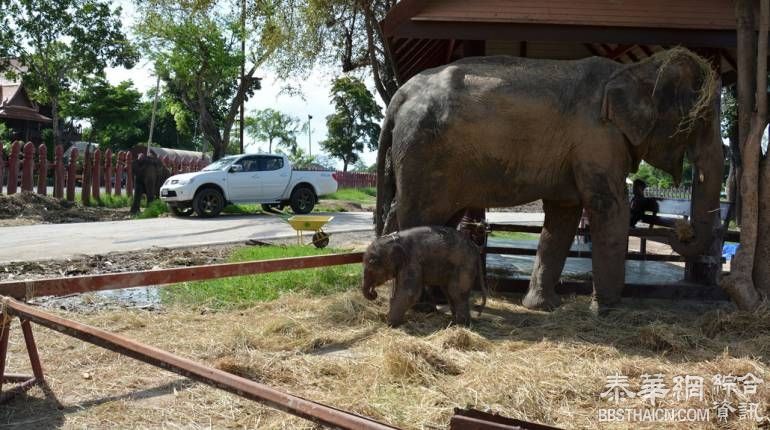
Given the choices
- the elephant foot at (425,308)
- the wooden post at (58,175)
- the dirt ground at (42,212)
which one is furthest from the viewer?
the wooden post at (58,175)

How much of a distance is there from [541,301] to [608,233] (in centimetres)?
113

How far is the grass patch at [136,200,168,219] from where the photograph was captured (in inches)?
736

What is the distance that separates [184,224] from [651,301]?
11.8 m

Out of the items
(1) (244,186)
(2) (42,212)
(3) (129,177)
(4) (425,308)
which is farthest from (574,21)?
(3) (129,177)

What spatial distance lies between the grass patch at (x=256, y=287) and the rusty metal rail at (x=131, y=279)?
4.34 ft

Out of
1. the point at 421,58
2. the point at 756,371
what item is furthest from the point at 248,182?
the point at 756,371

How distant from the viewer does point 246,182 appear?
64.0ft

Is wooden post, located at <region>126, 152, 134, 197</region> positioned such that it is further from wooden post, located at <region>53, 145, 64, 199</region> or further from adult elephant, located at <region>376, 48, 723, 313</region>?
adult elephant, located at <region>376, 48, 723, 313</region>

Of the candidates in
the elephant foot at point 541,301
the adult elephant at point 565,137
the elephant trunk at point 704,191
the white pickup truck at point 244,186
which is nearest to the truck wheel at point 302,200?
the white pickup truck at point 244,186

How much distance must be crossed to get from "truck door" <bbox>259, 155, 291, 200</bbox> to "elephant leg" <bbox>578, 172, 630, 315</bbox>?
14.9 meters

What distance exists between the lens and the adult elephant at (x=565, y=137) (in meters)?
6.20

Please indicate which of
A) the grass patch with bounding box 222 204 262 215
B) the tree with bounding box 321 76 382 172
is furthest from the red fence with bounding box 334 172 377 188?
the grass patch with bounding box 222 204 262 215

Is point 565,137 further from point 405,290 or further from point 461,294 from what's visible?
point 405,290

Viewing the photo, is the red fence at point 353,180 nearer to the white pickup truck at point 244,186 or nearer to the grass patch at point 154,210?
the white pickup truck at point 244,186
